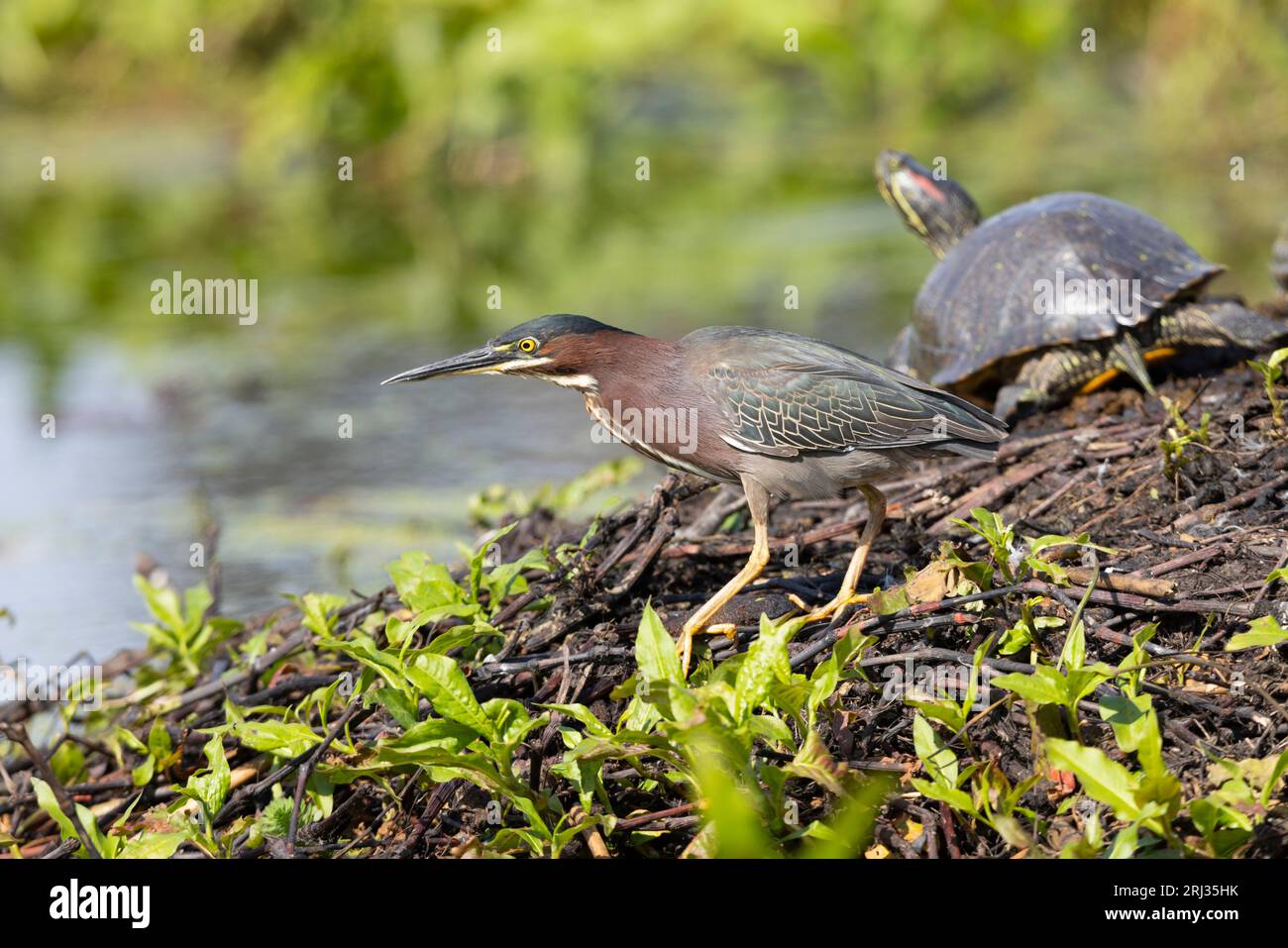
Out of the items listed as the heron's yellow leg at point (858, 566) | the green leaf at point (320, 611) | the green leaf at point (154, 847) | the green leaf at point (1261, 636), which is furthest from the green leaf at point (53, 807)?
the green leaf at point (1261, 636)

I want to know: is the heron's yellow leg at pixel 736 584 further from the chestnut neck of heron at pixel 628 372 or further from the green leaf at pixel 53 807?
the green leaf at pixel 53 807

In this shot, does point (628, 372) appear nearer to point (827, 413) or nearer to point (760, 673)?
point (827, 413)

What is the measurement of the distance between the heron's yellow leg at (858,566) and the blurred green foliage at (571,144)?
4339 mm

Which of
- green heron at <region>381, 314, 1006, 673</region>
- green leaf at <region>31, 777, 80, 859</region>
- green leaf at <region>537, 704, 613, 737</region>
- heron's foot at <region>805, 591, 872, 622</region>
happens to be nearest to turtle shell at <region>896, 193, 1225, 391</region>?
green heron at <region>381, 314, 1006, 673</region>

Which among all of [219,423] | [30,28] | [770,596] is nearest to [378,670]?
[770,596]

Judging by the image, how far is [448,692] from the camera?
2.68 meters

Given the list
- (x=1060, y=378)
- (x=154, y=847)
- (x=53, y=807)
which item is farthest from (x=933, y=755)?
(x=1060, y=378)

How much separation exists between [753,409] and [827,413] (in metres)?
0.17

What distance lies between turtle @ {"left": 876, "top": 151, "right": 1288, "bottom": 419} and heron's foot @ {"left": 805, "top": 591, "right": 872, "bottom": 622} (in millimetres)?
1556

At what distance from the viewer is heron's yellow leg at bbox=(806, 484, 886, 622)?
3090mm

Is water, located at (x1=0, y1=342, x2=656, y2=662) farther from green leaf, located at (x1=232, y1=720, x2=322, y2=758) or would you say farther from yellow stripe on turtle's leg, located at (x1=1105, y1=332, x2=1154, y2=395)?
yellow stripe on turtle's leg, located at (x1=1105, y1=332, x2=1154, y2=395)

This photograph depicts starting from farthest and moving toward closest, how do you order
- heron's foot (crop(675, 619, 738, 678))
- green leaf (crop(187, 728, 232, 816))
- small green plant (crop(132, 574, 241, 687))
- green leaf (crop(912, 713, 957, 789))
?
1. small green plant (crop(132, 574, 241, 687))
2. heron's foot (crop(675, 619, 738, 678))
3. green leaf (crop(187, 728, 232, 816))
4. green leaf (crop(912, 713, 957, 789))
